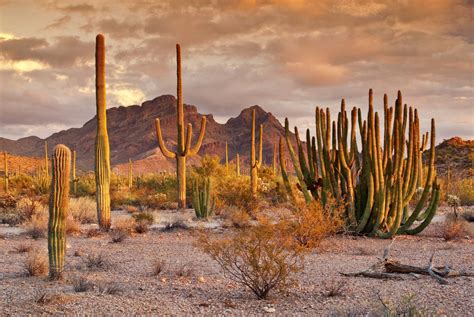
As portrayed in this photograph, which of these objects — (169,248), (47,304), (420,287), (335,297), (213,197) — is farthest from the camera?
(213,197)

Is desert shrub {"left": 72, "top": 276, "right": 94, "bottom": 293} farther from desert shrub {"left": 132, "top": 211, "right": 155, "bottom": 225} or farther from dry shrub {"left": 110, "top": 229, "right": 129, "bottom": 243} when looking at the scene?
desert shrub {"left": 132, "top": 211, "right": 155, "bottom": 225}

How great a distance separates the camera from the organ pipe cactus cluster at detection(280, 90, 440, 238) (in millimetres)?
15695

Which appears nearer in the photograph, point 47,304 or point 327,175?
point 47,304

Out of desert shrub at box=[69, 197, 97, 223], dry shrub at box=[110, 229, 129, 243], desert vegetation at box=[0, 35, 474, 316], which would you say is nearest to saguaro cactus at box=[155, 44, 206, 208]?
desert vegetation at box=[0, 35, 474, 316]

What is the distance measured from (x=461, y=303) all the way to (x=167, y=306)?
13.4ft

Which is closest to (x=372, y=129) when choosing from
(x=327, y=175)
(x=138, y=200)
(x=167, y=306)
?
(x=327, y=175)

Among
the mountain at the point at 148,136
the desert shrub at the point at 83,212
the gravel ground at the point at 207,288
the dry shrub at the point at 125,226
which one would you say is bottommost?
the gravel ground at the point at 207,288

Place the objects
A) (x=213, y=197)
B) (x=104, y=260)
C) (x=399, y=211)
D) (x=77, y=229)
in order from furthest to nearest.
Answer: (x=213, y=197) → (x=77, y=229) → (x=399, y=211) → (x=104, y=260)

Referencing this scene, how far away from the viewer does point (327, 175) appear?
1645 centimetres

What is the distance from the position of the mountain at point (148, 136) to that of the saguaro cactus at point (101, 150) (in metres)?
84.9

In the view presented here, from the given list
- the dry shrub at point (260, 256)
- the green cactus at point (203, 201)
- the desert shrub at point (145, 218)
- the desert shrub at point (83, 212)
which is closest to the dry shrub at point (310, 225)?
the dry shrub at point (260, 256)

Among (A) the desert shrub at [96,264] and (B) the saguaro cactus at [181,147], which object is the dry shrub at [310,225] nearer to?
(A) the desert shrub at [96,264]

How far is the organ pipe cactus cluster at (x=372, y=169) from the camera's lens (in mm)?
15695

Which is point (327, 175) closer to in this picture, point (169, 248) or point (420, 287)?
point (169, 248)
